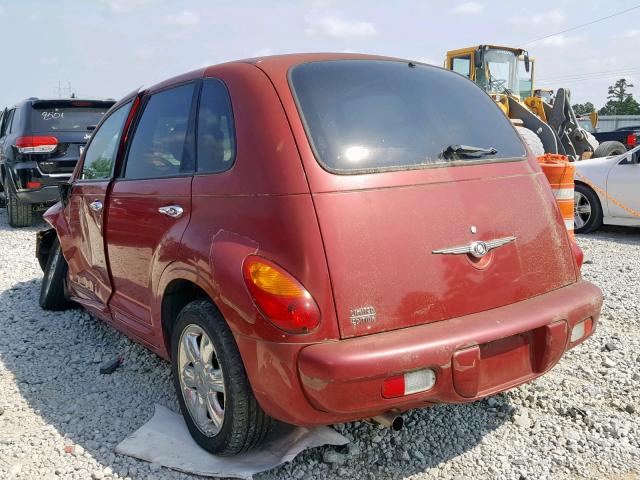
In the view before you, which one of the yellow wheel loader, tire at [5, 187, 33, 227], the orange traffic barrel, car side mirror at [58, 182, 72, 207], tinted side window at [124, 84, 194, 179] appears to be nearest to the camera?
tinted side window at [124, 84, 194, 179]

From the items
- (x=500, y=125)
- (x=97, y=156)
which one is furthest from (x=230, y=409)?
(x=97, y=156)

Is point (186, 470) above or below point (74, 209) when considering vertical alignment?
below

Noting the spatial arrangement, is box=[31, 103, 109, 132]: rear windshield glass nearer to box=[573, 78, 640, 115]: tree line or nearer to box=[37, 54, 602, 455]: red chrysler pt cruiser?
box=[37, 54, 602, 455]: red chrysler pt cruiser

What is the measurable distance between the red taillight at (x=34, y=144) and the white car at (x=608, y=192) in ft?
24.2

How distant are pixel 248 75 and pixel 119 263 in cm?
153

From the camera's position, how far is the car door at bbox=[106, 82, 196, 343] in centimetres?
298

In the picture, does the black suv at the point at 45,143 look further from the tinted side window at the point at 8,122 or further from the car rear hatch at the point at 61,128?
the tinted side window at the point at 8,122

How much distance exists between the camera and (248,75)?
9.07 feet

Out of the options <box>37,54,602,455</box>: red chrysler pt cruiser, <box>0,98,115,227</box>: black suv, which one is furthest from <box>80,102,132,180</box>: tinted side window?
<box>0,98,115,227</box>: black suv

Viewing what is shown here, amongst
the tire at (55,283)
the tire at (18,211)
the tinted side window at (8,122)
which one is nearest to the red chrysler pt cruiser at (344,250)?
the tire at (55,283)

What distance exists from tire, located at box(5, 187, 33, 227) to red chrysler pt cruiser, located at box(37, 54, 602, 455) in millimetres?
7173

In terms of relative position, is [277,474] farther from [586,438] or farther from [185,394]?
[586,438]

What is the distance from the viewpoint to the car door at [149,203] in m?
2.98

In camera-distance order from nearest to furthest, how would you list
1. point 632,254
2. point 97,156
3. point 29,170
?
point 97,156 < point 632,254 < point 29,170
